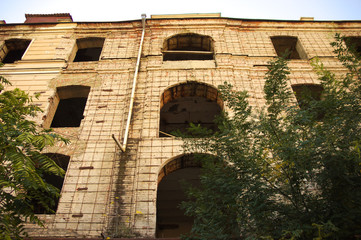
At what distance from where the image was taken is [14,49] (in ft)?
41.8

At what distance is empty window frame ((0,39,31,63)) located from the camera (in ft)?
40.6

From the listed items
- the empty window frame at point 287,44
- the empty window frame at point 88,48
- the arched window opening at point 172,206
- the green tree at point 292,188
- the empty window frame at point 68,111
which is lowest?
the green tree at point 292,188

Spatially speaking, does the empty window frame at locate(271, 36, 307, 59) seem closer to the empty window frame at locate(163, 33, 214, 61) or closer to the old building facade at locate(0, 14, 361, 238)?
the old building facade at locate(0, 14, 361, 238)

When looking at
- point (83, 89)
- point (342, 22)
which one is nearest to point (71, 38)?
point (83, 89)

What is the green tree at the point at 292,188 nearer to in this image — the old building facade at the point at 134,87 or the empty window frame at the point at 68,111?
the old building facade at the point at 134,87

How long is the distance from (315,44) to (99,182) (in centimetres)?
1101

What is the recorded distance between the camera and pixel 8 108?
16.5 feet

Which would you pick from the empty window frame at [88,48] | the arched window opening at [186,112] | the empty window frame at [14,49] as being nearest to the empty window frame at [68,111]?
the empty window frame at [88,48]

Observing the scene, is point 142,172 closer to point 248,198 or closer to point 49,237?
point 49,237

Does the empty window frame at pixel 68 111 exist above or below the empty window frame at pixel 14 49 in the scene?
below

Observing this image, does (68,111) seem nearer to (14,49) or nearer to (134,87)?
(14,49)

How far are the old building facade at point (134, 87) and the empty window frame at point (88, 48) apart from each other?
0.16 ft

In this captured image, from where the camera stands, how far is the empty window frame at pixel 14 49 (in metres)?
12.4

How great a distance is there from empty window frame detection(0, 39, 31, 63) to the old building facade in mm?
46
